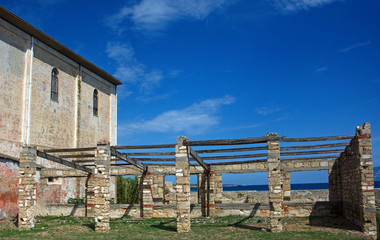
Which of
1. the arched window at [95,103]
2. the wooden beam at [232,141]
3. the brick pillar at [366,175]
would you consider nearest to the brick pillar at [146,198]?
the wooden beam at [232,141]

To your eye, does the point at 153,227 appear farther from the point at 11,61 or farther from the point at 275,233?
the point at 11,61

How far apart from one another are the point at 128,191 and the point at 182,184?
11493 millimetres

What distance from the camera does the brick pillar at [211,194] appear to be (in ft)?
63.7

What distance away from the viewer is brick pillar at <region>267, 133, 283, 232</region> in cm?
1306

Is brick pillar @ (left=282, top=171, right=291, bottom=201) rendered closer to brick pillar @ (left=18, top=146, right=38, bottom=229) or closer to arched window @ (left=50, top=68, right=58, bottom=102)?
brick pillar @ (left=18, top=146, right=38, bottom=229)

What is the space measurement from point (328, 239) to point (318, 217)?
22.1 feet

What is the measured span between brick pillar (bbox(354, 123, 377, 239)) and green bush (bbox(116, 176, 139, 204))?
15.2 m

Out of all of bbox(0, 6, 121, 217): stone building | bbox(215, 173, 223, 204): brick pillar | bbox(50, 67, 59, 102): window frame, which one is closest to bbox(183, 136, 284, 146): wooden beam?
bbox(215, 173, 223, 204): brick pillar

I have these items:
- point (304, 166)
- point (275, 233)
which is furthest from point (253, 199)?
point (275, 233)

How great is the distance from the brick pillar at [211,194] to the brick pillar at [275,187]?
257 inches

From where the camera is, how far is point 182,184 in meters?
14.1

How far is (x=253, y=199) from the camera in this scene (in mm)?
27094

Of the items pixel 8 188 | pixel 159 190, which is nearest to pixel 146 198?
pixel 159 190

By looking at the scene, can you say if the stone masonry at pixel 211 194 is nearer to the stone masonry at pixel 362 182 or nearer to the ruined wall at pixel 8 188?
the stone masonry at pixel 362 182
